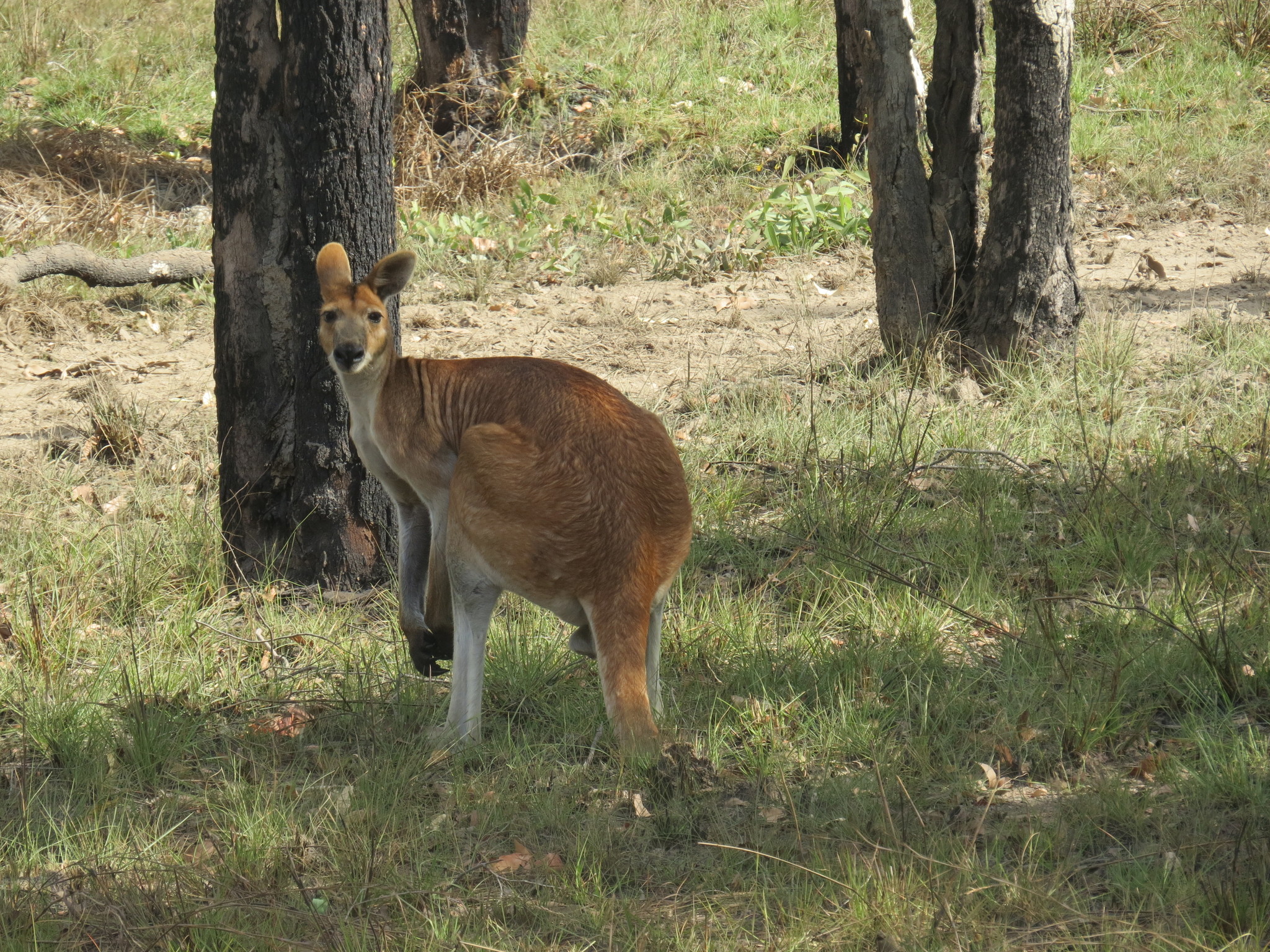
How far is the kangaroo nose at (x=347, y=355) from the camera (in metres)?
3.98

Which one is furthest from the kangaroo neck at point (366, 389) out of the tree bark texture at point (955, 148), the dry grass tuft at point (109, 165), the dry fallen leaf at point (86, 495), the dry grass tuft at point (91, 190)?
the dry grass tuft at point (109, 165)

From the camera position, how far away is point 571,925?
316cm

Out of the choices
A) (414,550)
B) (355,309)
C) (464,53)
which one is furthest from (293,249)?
(464,53)

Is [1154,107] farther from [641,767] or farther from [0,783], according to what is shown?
[0,783]

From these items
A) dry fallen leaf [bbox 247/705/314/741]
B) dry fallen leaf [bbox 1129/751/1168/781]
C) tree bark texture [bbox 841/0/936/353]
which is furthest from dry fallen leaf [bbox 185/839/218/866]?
tree bark texture [bbox 841/0/936/353]

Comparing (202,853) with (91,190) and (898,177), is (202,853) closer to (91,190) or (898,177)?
(898,177)

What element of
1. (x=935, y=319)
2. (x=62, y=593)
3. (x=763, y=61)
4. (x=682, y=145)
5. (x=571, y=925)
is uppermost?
→ (x=763, y=61)

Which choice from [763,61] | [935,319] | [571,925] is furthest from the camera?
[763,61]

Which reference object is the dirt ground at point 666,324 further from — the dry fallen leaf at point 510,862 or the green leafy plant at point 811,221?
the dry fallen leaf at point 510,862

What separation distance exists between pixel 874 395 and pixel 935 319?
Result: 761mm

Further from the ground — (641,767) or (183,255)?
(183,255)

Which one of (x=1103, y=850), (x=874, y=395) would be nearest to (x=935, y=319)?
(x=874, y=395)

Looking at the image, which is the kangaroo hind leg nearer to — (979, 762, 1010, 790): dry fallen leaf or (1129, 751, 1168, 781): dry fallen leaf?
(979, 762, 1010, 790): dry fallen leaf

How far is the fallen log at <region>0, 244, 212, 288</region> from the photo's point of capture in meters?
8.03
